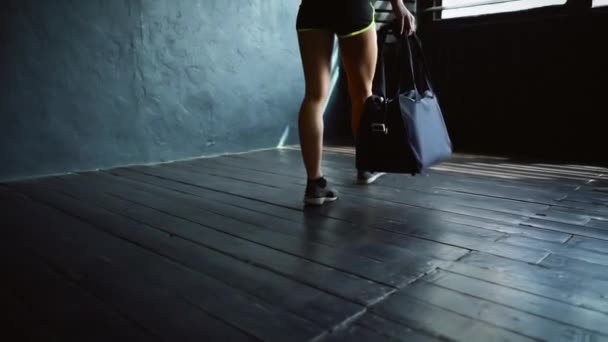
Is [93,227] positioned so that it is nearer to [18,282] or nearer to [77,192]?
[18,282]

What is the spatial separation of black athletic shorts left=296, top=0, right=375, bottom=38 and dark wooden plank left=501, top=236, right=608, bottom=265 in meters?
0.86

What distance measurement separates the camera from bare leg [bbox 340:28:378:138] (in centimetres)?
168

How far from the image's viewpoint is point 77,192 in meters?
1.95

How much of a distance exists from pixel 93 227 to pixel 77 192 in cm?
55

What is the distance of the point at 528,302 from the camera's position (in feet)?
3.18

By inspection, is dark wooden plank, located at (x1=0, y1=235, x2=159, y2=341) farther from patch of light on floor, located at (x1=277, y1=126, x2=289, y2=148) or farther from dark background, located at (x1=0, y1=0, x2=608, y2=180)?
patch of light on floor, located at (x1=277, y1=126, x2=289, y2=148)

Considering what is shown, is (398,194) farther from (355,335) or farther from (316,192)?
(355,335)

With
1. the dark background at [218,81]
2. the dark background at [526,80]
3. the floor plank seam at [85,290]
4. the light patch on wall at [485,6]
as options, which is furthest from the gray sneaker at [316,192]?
the light patch on wall at [485,6]

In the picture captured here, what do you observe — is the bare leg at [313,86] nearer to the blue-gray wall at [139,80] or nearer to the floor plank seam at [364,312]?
the floor plank seam at [364,312]

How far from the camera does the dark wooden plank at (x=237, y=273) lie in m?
0.94

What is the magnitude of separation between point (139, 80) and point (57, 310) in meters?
1.82

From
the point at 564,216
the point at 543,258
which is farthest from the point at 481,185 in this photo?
the point at 543,258

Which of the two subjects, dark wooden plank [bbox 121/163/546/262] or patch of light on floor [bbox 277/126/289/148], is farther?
patch of light on floor [bbox 277/126/289/148]

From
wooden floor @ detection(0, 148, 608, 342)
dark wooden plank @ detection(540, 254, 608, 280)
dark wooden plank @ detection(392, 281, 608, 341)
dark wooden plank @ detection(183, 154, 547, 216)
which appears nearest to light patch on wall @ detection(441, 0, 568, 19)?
wooden floor @ detection(0, 148, 608, 342)
